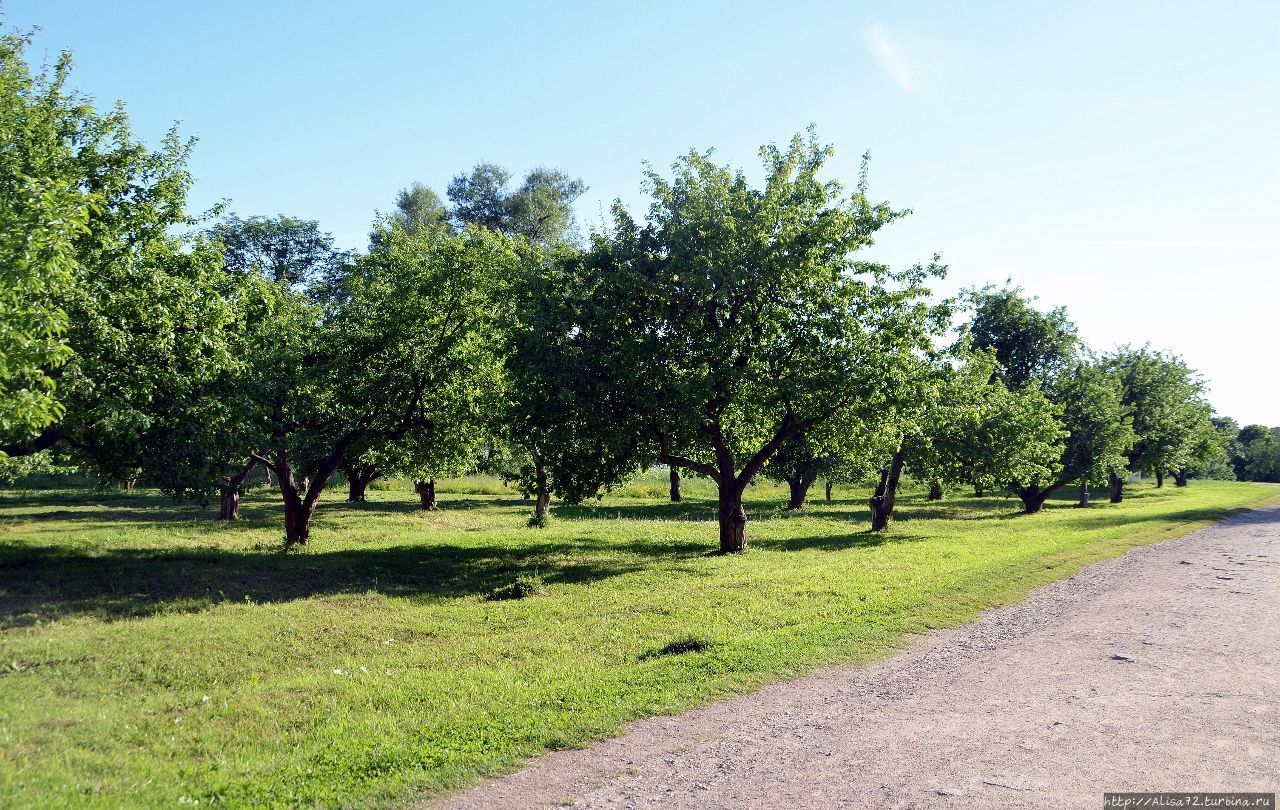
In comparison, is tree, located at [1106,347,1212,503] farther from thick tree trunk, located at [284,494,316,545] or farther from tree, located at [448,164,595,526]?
thick tree trunk, located at [284,494,316,545]

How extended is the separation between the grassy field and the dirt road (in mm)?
819

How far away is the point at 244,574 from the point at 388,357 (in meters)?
9.46

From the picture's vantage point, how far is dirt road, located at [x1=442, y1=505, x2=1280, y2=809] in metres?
7.47

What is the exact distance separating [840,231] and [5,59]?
24283mm

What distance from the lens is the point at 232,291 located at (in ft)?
84.8

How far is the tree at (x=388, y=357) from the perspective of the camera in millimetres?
27734

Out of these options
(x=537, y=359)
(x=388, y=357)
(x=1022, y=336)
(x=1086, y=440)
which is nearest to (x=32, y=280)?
(x=537, y=359)

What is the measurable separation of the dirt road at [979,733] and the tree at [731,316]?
36.4 feet

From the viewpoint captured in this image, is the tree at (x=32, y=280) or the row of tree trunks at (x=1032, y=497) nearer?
the tree at (x=32, y=280)

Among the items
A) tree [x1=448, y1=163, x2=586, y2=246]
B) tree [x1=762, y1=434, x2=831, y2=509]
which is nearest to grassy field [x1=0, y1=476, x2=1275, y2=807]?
tree [x1=762, y1=434, x2=831, y2=509]

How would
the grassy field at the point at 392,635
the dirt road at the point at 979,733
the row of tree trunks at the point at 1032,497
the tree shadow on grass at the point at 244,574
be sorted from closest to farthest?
1. the dirt road at the point at 979,733
2. the grassy field at the point at 392,635
3. the tree shadow on grass at the point at 244,574
4. the row of tree trunks at the point at 1032,497

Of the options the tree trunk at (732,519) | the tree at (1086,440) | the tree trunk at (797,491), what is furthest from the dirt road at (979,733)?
the tree trunk at (797,491)

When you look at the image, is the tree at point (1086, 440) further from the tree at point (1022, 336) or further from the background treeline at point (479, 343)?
the background treeline at point (479, 343)

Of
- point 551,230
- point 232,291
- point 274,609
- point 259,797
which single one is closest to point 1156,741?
point 259,797
